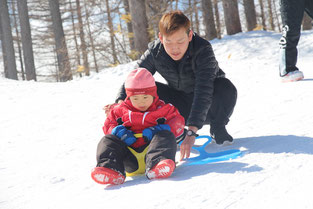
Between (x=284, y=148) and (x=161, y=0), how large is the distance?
9.02m

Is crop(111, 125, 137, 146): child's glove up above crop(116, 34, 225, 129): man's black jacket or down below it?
below

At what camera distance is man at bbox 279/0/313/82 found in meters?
3.49

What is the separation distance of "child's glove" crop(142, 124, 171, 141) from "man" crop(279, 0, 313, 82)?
2317 mm

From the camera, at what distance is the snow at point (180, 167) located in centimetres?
129

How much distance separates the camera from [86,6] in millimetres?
13078

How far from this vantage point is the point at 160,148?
5.52ft

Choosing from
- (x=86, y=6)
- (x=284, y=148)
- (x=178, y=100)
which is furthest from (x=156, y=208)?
(x=86, y=6)

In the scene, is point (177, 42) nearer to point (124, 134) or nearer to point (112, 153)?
point (124, 134)

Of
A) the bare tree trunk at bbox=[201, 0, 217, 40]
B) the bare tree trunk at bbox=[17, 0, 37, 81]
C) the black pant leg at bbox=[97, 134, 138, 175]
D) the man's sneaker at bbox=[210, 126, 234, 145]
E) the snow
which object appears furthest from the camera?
the bare tree trunk at bbox=[17, 0, 37, 81]

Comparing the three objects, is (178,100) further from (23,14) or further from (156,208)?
(23,14)

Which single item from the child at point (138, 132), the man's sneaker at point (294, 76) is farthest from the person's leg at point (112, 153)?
the man's sneaker at point (294, 76)

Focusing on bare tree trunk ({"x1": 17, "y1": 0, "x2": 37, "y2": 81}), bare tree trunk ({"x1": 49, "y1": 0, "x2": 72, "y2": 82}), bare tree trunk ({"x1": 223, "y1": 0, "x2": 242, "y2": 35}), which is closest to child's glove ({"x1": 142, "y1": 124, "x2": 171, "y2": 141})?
bare tree trunk ({"x1": 223, "y1": 0, "x2": 242, "y2": 35})

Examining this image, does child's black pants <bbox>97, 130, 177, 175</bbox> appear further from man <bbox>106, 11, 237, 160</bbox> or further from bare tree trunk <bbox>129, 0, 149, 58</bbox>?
bare tree trunk <bbox>129, 0, 149, 58</bbox>

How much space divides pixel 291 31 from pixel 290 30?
2 cm
